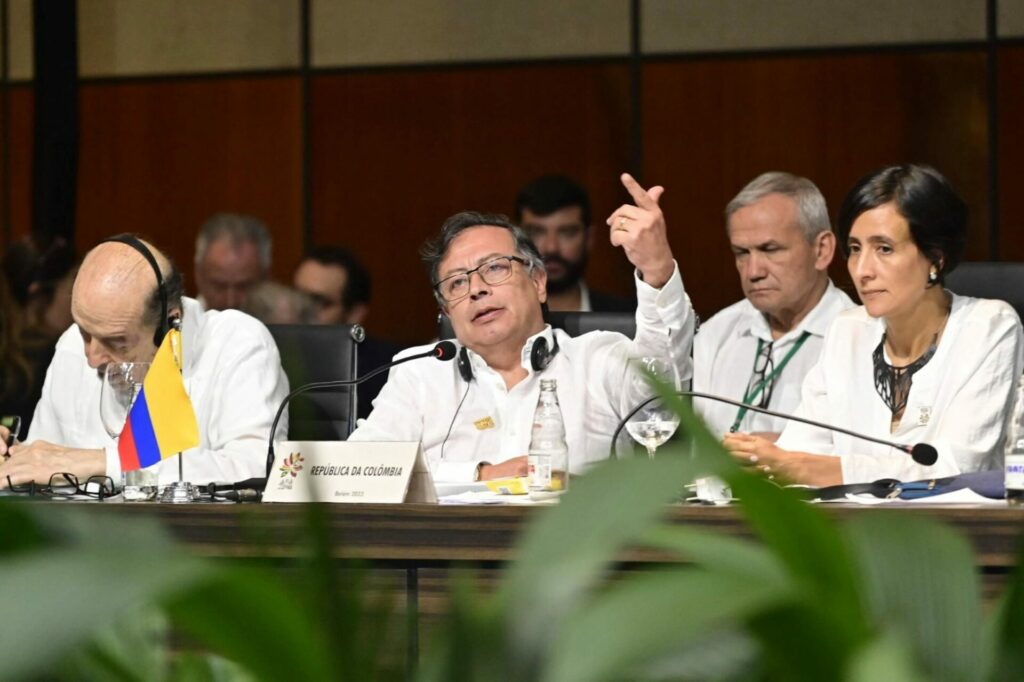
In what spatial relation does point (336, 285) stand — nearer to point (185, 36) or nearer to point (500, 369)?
point (500, 369)

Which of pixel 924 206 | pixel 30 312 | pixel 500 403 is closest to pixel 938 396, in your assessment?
pixel 924 206

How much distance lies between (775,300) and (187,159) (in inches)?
140

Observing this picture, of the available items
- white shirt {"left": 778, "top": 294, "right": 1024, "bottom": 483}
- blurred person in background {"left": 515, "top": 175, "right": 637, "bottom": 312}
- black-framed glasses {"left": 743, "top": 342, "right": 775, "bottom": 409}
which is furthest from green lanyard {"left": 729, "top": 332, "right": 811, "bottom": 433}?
blurred person in background {"left": 515, "top": 175, "right": 637, "bottom": 312}

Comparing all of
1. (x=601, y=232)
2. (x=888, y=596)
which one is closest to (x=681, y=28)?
(x=601, y=232)

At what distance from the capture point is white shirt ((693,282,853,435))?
3789mm

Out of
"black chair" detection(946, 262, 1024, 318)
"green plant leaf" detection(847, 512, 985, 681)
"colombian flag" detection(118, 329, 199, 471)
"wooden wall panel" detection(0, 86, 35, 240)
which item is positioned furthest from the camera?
"wooden wall panel" detection(0, 86, 35, 240)

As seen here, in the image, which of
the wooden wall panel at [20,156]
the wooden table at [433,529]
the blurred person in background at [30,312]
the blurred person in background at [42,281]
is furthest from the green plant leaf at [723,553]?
the wooden wall panel at [20,156]

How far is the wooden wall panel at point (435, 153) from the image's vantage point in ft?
20.7

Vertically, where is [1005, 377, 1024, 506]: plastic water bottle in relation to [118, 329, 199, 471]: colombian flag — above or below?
below

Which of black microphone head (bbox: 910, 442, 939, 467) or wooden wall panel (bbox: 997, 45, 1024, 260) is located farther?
wooden wall panel (bbox: 997, 45, 1024, 260)

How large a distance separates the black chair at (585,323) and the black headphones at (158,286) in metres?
0.60

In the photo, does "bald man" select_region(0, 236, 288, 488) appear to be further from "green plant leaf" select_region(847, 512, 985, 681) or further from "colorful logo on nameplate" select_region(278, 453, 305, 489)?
"green plant leaf" select_region(847, 512, 985, 681)

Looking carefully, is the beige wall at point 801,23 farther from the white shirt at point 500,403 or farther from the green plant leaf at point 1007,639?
the green plant leaf at point 1007,639

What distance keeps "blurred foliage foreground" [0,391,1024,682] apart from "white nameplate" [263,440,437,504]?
179 centimetres
